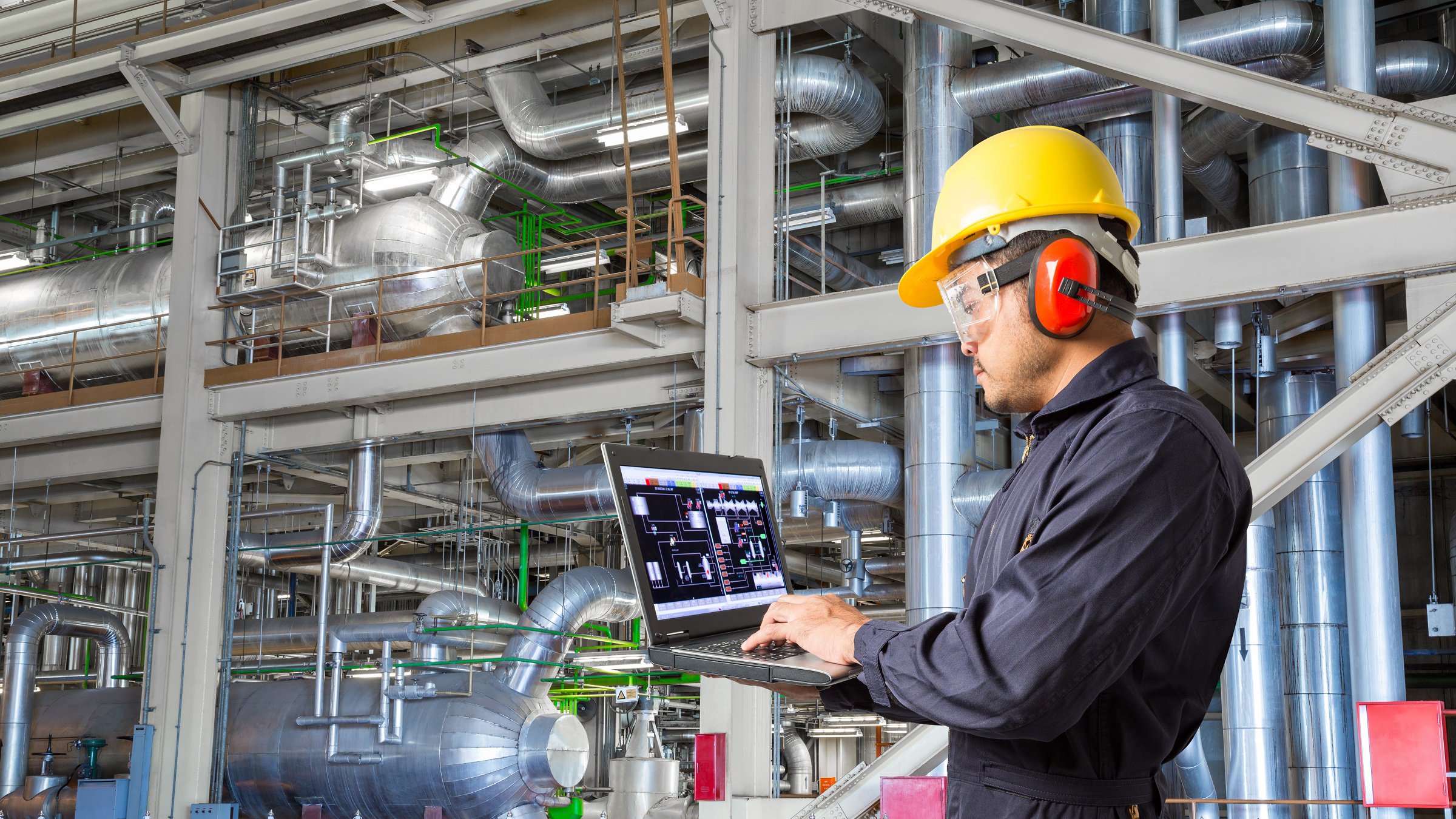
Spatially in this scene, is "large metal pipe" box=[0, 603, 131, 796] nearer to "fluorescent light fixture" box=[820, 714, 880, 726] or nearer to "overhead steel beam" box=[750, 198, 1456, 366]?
"overhead steel beam" box=[750, 198, 1456, 366]

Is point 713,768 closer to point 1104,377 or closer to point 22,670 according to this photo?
point 1104,377

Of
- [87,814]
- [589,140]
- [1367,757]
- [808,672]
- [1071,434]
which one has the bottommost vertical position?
[87,814]

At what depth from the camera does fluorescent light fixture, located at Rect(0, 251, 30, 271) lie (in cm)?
1504

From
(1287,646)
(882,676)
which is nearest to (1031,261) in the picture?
(882,676)

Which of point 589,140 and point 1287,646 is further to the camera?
point 589,140

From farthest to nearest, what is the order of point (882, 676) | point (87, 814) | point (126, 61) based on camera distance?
point (126, 61) → point (87, 814) → point (882, 676)

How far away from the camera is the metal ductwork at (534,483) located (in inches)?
480

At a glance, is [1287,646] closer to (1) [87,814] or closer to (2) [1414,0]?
(2) [1414,0]

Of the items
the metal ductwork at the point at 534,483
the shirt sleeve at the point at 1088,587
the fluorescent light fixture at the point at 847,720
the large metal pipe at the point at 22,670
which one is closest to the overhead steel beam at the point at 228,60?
the metal ductwork at the point at 534,483

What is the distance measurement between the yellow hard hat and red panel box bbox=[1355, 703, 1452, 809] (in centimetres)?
656

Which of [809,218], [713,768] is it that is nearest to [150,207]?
[809,218]

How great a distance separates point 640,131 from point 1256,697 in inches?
274

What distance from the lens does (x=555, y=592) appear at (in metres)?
12.7

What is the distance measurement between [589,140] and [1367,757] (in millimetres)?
9227
